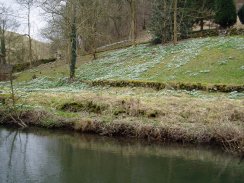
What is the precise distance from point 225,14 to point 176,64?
12.4 metres

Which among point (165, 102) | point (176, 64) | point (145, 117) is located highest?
point (176, 64)

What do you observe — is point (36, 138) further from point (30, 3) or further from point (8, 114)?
point (30, 3)

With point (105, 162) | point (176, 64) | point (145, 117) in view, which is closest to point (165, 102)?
point (145, 117)

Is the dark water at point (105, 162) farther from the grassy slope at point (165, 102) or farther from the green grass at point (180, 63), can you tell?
the green grass at point (180, 63)

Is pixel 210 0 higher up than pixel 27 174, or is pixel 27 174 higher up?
pixel 210 0

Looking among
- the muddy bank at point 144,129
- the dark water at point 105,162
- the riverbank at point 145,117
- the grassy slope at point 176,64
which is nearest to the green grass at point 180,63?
the grassy slope at point 176,64

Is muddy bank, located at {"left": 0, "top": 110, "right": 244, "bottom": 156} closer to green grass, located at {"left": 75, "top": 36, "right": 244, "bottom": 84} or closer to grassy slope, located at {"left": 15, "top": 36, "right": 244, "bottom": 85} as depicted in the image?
grassy slope, located at {"left": 15, "top": 36, "right": 244, "bottom": 85}

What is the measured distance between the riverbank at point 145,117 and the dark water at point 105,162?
2.52ft

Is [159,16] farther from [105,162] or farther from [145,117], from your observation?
[105,162]

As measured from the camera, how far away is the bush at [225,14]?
42.2 meters

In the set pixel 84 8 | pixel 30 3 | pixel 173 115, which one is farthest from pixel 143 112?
pixel 30 3

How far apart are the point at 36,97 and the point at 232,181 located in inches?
655

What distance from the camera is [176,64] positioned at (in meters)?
34.2

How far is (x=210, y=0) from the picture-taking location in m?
45.8
